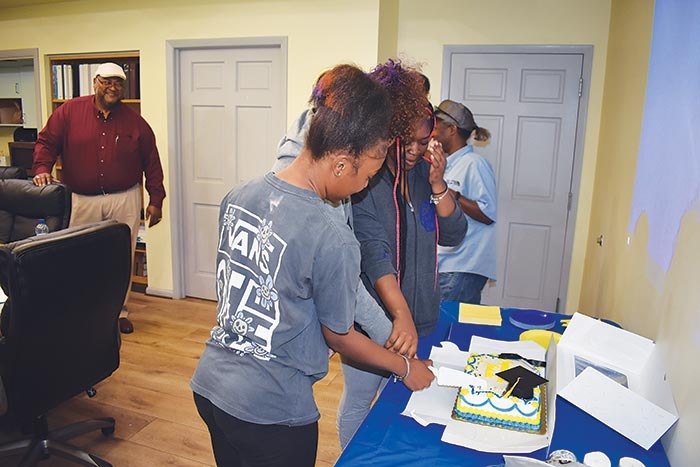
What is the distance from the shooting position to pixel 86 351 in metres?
1.90

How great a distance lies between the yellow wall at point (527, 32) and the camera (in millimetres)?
3496

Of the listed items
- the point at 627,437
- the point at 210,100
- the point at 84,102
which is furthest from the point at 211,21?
the point at 627,437

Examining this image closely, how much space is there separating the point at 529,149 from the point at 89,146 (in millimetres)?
3008

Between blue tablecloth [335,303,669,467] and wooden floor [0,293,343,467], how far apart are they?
3.81ft

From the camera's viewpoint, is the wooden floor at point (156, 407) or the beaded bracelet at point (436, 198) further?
the wooden floor at point (156, 407)

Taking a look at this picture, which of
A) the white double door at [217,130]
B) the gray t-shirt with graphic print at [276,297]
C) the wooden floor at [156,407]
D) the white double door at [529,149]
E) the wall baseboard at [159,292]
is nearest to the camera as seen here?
the gray t-shirt with graphic print at [276,297]

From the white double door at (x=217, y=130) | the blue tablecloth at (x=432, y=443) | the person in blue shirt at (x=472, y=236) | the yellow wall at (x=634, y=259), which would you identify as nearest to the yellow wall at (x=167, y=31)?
the white double door at (x=217, y=130)

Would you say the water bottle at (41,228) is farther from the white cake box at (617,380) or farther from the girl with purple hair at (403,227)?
the white cake box at (617,380)

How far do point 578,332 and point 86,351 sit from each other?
5.35 ft

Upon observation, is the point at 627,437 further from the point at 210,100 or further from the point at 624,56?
the point at 210,100

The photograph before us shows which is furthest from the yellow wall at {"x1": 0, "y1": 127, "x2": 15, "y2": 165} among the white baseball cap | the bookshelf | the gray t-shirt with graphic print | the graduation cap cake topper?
the graduation cap cake topper

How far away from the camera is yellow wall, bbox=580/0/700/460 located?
3.61ft

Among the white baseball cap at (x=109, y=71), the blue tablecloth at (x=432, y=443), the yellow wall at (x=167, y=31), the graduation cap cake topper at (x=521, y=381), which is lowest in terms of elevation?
the blue tablecloth at (x=432, y=443)

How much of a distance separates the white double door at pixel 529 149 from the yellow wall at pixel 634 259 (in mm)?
270
